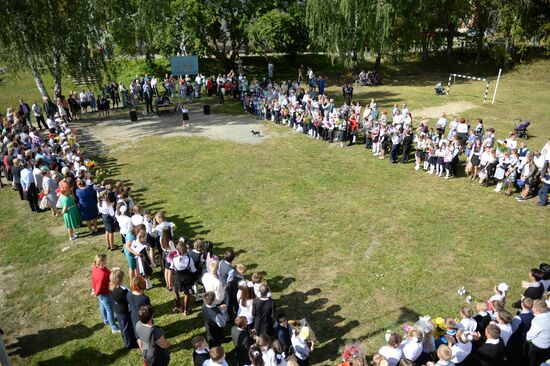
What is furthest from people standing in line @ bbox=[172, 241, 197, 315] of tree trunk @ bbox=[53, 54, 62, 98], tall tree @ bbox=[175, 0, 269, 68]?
tall tree @ bbox=[175, 0, 269, 68]

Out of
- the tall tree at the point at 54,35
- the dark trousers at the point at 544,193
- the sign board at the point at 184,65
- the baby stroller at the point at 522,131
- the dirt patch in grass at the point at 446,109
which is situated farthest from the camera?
the sign board at the point at 184,65

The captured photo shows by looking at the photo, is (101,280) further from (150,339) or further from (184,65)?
(184,65)

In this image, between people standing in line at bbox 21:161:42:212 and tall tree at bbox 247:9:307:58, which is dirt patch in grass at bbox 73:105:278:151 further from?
tall tree at bbox 247:9:307:58

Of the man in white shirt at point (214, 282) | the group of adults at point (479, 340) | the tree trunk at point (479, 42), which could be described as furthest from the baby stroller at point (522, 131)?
the tree trunk at point (479, 42)

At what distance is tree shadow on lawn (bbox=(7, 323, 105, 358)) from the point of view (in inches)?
303

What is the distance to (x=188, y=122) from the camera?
23844 millimetres

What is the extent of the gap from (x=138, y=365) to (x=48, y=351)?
1.94 m

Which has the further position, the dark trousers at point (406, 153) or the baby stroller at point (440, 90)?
the baby stroller at point (440, 90)

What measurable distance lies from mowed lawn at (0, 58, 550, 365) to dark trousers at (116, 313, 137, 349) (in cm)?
20

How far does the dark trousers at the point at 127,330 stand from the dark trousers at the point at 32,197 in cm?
809

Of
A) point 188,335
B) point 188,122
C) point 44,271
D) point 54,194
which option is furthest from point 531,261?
point 188,122

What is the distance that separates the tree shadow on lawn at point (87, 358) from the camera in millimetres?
7297

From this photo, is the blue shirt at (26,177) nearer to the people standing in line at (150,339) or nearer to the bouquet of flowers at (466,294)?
the people standing in line at (150,339)

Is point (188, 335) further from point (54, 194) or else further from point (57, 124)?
point (57, 124)
